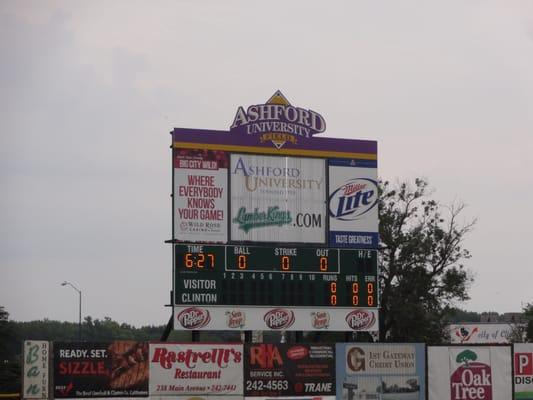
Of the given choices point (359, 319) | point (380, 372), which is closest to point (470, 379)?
point (380, 372)

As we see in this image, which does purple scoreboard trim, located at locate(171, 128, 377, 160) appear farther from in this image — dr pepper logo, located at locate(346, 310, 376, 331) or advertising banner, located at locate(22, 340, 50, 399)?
advertising banner, located at locate(22, 340, 50, 399)

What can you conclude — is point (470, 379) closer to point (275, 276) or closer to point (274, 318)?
point (274, 318)

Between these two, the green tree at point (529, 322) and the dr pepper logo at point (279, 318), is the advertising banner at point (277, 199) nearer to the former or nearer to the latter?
the dr pepper logo at point (279, 318)

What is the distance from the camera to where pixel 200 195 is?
112 ft

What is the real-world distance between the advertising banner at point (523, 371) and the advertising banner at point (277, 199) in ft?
26.1

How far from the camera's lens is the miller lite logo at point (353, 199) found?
35.8 meters

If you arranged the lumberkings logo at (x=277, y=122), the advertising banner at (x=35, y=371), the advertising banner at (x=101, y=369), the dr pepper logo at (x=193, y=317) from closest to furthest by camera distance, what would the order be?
the advertising banner at (x=35, y=371)
the advertising banner at (x=101, y=369)
the dr pepper logo at (x=193, y=317)
the lumberkings logo at (x=277, y=122)

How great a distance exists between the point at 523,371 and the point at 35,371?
54.5 feet

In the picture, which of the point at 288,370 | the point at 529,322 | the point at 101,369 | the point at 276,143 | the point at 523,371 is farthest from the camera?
the point at 529,322

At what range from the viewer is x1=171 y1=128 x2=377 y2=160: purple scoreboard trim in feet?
113

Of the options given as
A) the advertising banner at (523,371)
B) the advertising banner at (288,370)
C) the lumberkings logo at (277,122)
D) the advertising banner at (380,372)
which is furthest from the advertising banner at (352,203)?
the advertising banner at (523,371)

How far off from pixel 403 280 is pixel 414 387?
71.9 feet

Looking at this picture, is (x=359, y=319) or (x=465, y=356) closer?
(x=359, y=319)

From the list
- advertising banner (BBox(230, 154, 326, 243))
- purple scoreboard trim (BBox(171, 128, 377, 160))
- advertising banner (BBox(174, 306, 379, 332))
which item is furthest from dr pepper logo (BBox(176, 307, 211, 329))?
purple scoreboard trim (BBox(171, 128, 377, 160))
